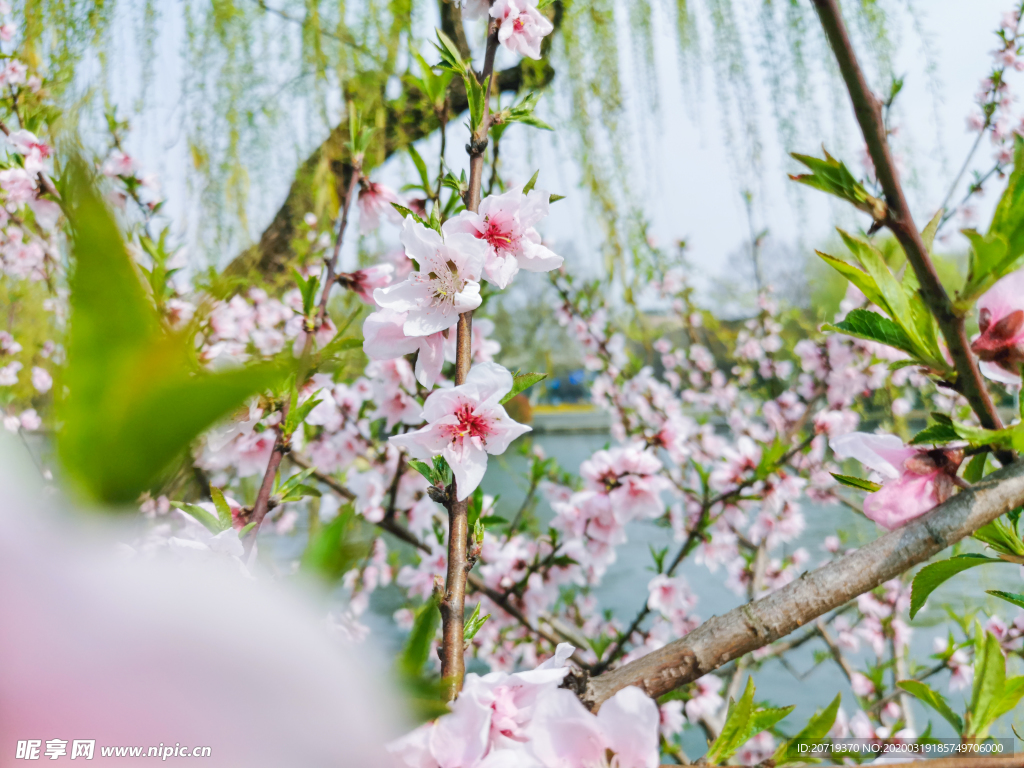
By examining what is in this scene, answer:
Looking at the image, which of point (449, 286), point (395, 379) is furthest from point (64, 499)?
point (395, 379)

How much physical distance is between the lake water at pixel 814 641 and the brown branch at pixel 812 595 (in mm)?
1116

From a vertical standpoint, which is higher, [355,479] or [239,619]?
[355,479]

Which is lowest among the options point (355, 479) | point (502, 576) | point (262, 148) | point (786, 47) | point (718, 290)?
point (502, 576)

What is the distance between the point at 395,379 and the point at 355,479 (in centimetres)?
35

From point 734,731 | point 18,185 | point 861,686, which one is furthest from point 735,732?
point 861,686

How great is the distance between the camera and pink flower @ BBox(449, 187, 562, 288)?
0.45 metres

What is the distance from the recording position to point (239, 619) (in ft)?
0.34

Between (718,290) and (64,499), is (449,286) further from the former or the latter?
(718,290)

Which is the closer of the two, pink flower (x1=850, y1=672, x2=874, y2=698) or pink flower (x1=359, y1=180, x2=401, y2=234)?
pink flower (x1=359, y1=180, x2=401, y2=234)

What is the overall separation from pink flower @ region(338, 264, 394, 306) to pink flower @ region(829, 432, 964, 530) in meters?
0.57

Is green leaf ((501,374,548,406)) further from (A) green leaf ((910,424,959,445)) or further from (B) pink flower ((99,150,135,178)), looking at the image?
(B) pink flower ((99,150,135,178))

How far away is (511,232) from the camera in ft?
1.56

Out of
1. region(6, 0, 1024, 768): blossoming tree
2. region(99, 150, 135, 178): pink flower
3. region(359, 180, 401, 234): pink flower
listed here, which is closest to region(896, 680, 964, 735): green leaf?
region(6, 0, 1024, 768): blossoming tree

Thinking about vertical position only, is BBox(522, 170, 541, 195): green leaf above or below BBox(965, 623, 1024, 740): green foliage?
above
